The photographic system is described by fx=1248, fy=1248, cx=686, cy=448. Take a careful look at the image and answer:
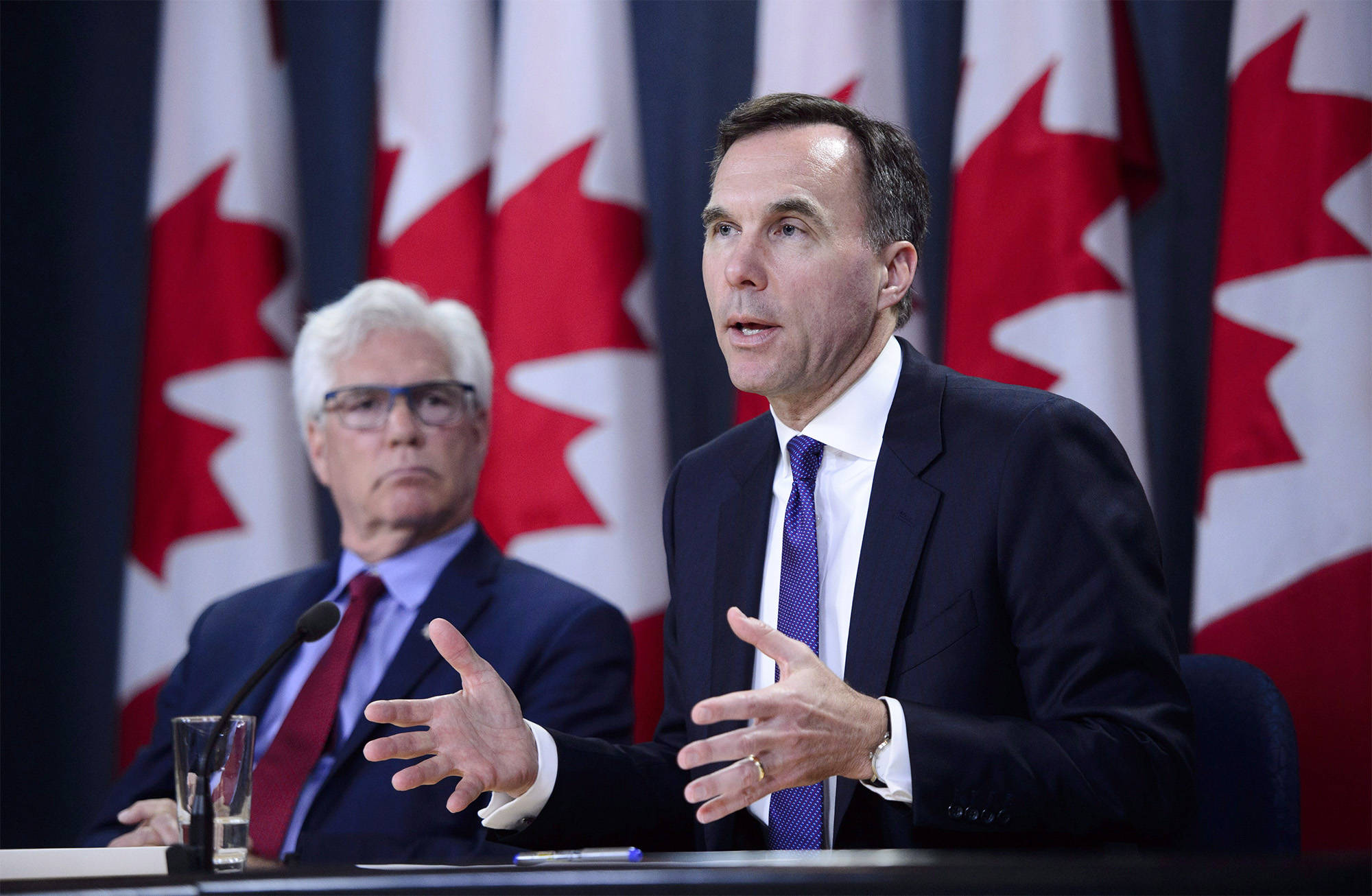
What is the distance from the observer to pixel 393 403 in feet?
8.82

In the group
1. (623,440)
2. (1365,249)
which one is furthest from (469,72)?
(1365,249)

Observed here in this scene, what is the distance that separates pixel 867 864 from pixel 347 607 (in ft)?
5.89

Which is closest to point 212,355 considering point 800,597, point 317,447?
point 317,447

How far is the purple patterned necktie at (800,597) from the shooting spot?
175cm

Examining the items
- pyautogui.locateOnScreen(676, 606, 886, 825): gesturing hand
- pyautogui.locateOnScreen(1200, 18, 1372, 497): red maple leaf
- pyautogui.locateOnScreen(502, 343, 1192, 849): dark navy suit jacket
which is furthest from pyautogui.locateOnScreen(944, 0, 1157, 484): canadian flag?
pyautogui.locateOnScreen(676, 606, 886, 825): gesturing hand

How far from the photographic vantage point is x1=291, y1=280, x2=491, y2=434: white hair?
2744 millimetres

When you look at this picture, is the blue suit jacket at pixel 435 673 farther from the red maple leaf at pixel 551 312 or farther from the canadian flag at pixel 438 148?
the canadian flag at pixel 438 148

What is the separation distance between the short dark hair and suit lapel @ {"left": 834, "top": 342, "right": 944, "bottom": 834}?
28cm

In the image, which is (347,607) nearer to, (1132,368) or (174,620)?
(174,620)

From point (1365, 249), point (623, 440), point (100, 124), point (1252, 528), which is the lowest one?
point (1252, 528)

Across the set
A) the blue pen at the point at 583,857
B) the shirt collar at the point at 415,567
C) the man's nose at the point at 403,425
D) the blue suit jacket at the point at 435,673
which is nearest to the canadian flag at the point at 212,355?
the blue suit jacket at the point at 435,673

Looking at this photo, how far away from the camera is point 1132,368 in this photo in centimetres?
257

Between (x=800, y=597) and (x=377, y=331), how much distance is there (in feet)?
4.36

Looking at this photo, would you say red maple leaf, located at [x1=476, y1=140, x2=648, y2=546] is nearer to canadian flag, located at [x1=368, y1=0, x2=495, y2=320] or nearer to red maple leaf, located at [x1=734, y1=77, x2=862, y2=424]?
canadian flag, located at [x1=368, y1=0, x2=495, y2=320]
